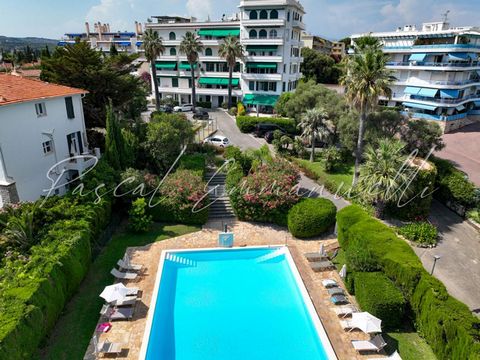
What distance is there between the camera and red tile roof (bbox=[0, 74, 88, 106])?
77.2 ft

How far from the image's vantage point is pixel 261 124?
51.9 metres

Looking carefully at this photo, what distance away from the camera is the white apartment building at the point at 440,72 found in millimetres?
57312

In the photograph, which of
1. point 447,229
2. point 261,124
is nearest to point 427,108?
point 261,124

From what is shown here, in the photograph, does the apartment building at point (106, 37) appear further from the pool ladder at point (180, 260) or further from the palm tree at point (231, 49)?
the pool ladder at point (180, 260)

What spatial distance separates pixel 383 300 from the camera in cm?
1759

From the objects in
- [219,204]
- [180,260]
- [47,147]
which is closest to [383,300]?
[180,260]

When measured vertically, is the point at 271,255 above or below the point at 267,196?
below

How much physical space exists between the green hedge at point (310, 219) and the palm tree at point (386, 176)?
374cm

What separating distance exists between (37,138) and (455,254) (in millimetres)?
32358

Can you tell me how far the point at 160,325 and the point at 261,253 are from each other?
918 centimetres

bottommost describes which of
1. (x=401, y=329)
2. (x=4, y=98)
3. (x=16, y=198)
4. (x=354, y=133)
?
(x=401, y=329)

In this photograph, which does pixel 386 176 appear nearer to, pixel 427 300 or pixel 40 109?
pixel 427 300

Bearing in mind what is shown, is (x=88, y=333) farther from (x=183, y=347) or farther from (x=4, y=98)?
(x=4, y=98)

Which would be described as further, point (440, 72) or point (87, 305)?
point (440, 72)
